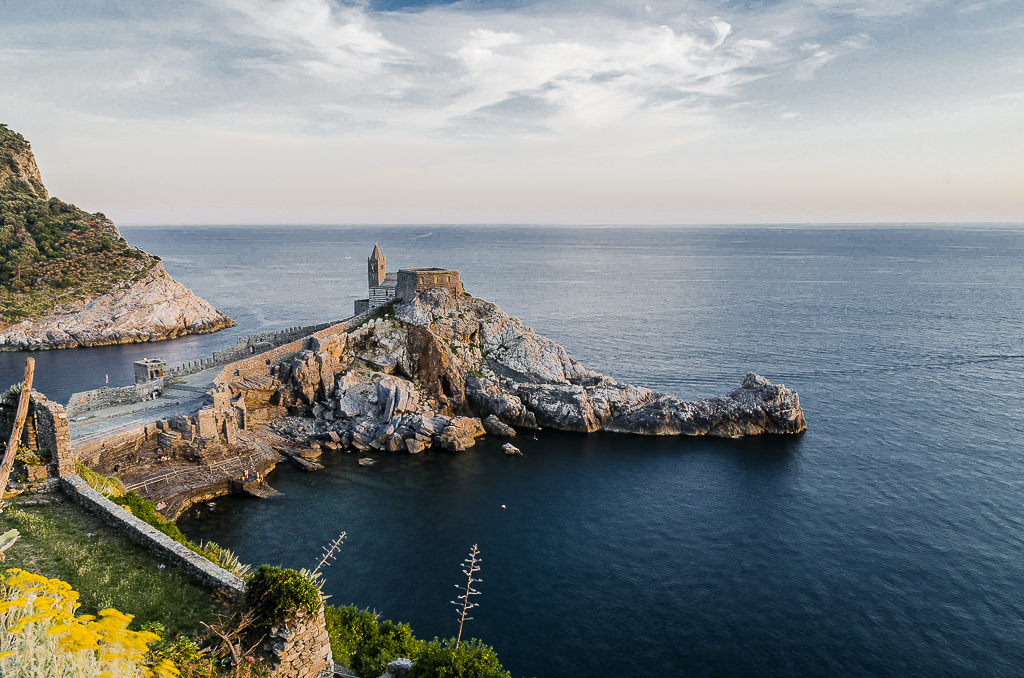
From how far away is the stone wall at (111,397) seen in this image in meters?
38.4

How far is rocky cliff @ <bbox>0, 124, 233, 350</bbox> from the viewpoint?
72.8m

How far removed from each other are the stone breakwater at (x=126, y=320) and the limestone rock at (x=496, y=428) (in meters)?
52.6

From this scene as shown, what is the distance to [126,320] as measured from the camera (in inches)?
3039

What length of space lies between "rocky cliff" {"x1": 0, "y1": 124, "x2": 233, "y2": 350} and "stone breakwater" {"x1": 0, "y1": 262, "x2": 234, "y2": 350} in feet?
0.33

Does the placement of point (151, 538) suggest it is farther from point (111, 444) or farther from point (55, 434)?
point (111, 444)

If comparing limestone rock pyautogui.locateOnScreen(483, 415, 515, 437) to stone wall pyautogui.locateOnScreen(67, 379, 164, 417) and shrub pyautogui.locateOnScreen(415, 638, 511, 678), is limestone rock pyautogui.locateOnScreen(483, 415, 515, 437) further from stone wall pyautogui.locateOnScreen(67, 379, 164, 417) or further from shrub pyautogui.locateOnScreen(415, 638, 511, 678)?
shrub pyautogui.locateOnScreen(415, 638, 511, 678)

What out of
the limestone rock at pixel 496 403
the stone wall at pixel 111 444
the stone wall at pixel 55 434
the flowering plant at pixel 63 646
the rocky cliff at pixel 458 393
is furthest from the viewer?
the limestone rock at pixel 496 403

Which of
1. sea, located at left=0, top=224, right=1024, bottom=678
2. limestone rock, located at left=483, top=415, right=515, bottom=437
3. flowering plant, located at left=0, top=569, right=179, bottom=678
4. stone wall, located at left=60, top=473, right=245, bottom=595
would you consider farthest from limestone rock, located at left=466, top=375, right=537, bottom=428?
flowering plant, located at left=0, top=569, right=179, bottom=678

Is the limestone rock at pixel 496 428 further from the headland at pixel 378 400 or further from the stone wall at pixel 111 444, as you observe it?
the stone wall at pixel 111 444

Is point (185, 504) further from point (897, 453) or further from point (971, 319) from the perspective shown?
point (971, 319)

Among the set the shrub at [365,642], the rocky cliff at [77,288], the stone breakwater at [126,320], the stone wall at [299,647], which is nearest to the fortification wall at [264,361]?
the shrub at [365,642]

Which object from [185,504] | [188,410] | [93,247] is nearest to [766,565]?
[185,504]

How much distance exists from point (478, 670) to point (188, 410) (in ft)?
105

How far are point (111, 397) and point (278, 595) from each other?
36294 millimetres
